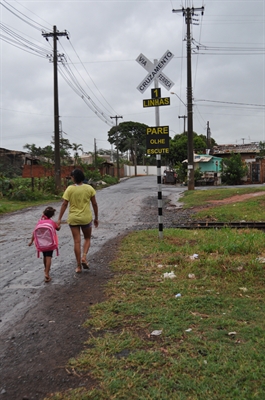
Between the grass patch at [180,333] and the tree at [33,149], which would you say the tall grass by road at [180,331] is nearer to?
the grass patch at [180,333]

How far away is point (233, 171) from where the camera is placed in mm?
33062

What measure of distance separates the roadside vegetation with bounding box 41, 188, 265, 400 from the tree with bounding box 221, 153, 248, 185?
2712 cm

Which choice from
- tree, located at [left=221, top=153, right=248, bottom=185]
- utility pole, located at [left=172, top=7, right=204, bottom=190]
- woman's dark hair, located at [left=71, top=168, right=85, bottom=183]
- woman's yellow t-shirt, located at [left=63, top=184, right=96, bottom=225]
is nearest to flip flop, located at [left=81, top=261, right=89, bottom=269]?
woman's yellow t-shirt, located at [left=63, top=184, right=96, bottom=225]

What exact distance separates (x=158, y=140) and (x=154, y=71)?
1537 millimetres

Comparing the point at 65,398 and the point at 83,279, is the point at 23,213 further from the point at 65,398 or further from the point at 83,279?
the point at 65,398

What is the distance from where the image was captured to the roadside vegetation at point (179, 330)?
2.78 meters

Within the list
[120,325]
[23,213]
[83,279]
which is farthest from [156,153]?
[23,213]

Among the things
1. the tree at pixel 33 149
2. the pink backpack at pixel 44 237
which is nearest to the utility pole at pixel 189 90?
the pink backpack at pixel 44 237

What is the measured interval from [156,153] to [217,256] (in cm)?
272

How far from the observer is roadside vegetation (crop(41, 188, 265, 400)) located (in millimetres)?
2775

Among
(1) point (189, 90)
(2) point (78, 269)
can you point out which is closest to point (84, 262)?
(2) point (78, 269)

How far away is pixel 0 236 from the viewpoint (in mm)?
10703

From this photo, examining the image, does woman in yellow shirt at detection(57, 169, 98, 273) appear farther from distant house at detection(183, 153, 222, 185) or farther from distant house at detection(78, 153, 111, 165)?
distant house at detection(78, 153, 111, 165)

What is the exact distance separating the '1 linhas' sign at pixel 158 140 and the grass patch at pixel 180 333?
261 cm
